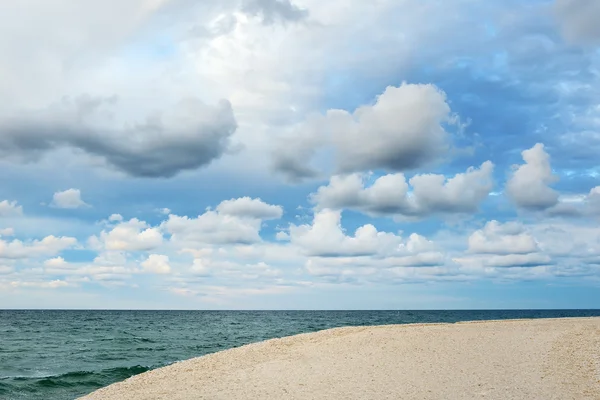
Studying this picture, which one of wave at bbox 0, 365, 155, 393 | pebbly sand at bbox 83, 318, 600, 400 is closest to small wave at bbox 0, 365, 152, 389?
wave at bbox 0, 365, 155, 393

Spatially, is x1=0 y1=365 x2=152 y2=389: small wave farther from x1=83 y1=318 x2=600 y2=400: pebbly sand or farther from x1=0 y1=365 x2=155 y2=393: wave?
x1=83 y1=318 x2=600 y2=400: pebbly sand

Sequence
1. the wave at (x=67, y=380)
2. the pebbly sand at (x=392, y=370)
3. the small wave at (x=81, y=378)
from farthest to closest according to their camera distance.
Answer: the small wave at (x=81, y=378) < the wave at (x=67, y=380) < the pebbly sand at (x=392, y=370)

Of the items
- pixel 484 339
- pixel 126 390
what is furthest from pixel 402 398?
pixel 484 339

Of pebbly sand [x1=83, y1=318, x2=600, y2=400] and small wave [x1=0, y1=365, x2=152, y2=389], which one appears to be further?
small wave [x1=0, y1=365, x2=152, y2=389]

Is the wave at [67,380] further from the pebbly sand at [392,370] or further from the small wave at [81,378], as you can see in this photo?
the pebbly sand at [392,370]

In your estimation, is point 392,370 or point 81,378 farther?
point 81,378

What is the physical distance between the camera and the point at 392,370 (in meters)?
17.7

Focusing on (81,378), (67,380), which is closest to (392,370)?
(81,378)

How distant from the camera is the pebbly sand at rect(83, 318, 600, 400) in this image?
15133mm

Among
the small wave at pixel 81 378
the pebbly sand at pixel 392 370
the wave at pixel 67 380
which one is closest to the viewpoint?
the pebbly sand at pixel 392 370

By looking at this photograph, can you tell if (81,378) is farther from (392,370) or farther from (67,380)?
(392,370)

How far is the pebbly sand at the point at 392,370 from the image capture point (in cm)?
1513

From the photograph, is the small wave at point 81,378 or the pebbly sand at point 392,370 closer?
the pebbly sand at point 392,370

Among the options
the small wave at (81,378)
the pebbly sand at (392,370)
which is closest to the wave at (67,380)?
the small wave at (81,378)
